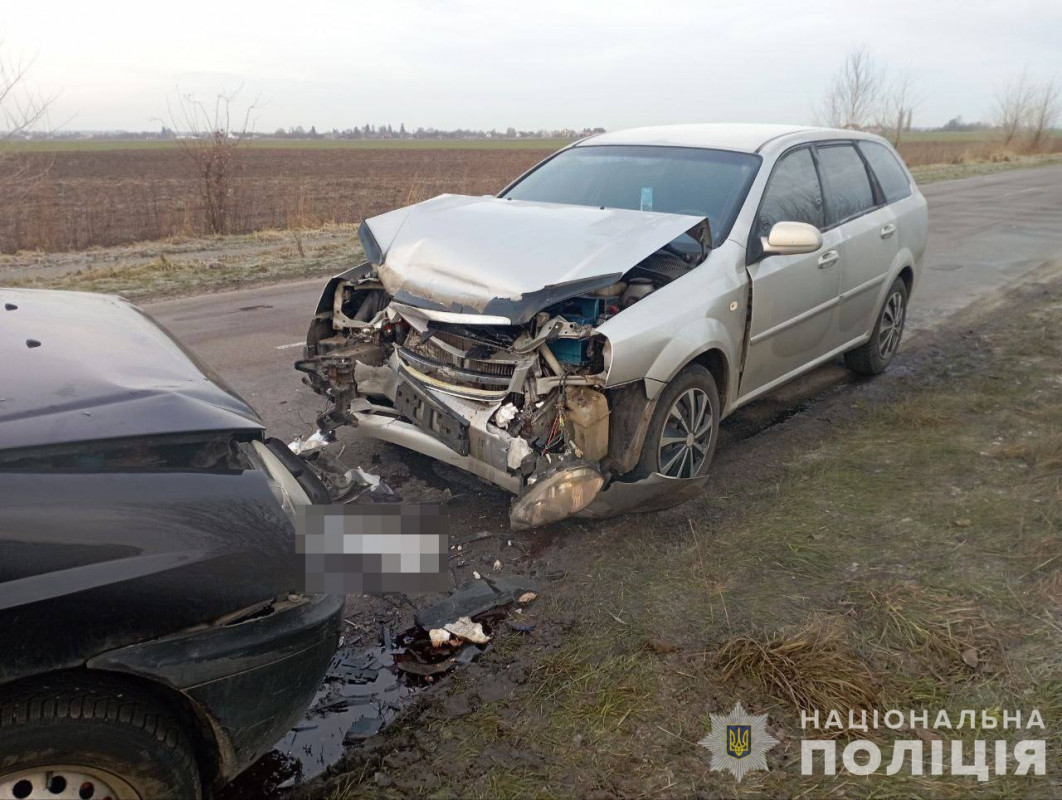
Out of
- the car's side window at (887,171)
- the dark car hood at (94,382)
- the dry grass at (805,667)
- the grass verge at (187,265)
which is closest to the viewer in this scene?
the dark car hood at (94,382)

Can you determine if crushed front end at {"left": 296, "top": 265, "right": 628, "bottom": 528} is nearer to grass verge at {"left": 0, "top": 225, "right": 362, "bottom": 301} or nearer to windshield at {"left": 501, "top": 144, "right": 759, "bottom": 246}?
windshield at {"left": 501, "top": 144, "right": 759, "bottom": 246}

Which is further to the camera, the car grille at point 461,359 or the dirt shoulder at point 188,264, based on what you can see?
the dirt shoulder at point 188,264

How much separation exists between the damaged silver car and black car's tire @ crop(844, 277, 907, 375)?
684mm

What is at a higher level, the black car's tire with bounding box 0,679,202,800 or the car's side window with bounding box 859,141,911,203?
the car's side window with bounding box 859,141,911,203

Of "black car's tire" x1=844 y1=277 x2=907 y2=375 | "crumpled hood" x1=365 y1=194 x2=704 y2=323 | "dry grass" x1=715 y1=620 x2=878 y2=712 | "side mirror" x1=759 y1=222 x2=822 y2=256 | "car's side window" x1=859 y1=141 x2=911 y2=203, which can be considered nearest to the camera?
"dry grass" x1=715 y1=620 x2=878 y2=712

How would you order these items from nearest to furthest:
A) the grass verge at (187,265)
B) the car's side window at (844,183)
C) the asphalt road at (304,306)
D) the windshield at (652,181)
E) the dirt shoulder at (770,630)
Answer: the dirt shoulder at (770,630) → the windshield at (652,181) → the car's side window at (844,183) → the asphalt road at (304,306) → the grass verge at (187,265)

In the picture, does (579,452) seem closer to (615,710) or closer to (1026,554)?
(615,710)

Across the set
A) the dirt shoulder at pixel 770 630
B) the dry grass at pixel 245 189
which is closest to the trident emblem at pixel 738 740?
the dirt shoulder at pixel 770 630

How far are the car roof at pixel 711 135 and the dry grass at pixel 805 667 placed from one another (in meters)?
3.07

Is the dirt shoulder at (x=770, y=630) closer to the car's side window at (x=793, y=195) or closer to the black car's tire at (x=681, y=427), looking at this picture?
the black car's tire at (x=681, y=427)

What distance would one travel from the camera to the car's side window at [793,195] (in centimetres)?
→ 475

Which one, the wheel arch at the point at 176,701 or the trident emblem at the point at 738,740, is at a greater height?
the wheel arch at the point at 176,701

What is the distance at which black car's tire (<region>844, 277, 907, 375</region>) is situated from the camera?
20.7 ft

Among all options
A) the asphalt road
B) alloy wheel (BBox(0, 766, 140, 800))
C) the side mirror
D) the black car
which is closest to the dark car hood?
the black car
